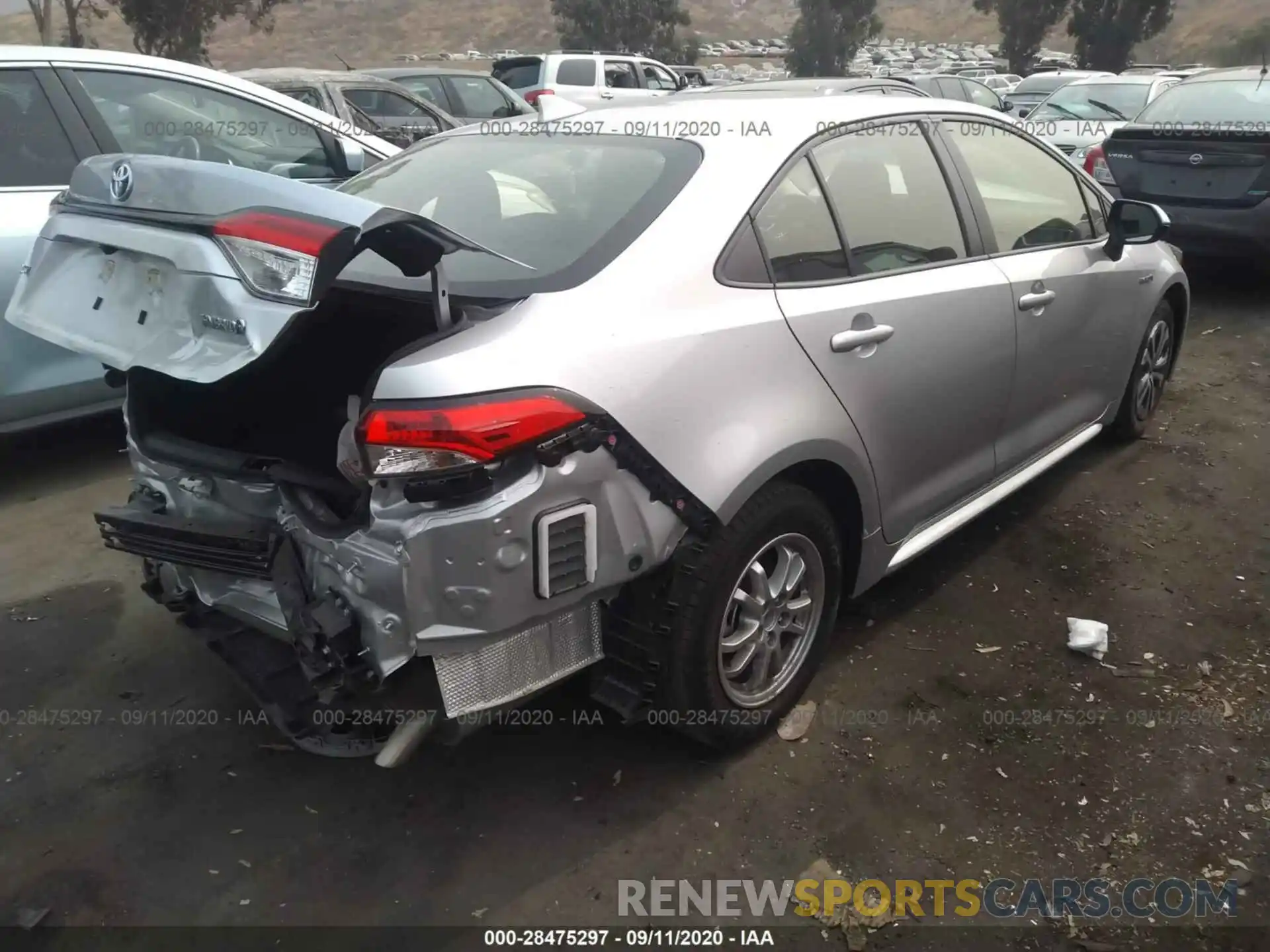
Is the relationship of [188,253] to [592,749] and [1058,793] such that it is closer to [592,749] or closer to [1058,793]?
[592,749]

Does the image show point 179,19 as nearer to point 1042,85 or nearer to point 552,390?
point 1042,85

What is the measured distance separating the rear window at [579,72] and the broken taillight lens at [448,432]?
14.6m

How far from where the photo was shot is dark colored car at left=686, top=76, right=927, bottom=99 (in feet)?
10.3

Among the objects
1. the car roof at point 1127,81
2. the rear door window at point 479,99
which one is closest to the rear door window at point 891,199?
the car roof at point 1127,81

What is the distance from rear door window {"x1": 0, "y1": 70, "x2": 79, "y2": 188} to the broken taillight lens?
319 centimetres

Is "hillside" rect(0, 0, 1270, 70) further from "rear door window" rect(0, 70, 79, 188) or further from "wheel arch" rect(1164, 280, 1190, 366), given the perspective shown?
"wheel arch" rect(1164, 280, 1190, 366)

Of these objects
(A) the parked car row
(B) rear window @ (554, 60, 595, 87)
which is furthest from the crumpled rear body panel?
(B) rear window @ (554, 60, 595, 87)

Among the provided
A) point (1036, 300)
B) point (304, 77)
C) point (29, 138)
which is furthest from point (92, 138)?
point (304, 77)

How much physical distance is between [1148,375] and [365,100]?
7.53 metres

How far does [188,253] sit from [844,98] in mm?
1985

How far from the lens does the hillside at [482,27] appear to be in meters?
53.2

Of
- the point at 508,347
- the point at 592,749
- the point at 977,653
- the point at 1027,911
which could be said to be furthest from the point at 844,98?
the point at 1027,911

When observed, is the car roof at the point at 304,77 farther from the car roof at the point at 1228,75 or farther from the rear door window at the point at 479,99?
the car roof at the point at 1228,75

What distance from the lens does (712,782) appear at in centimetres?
256
